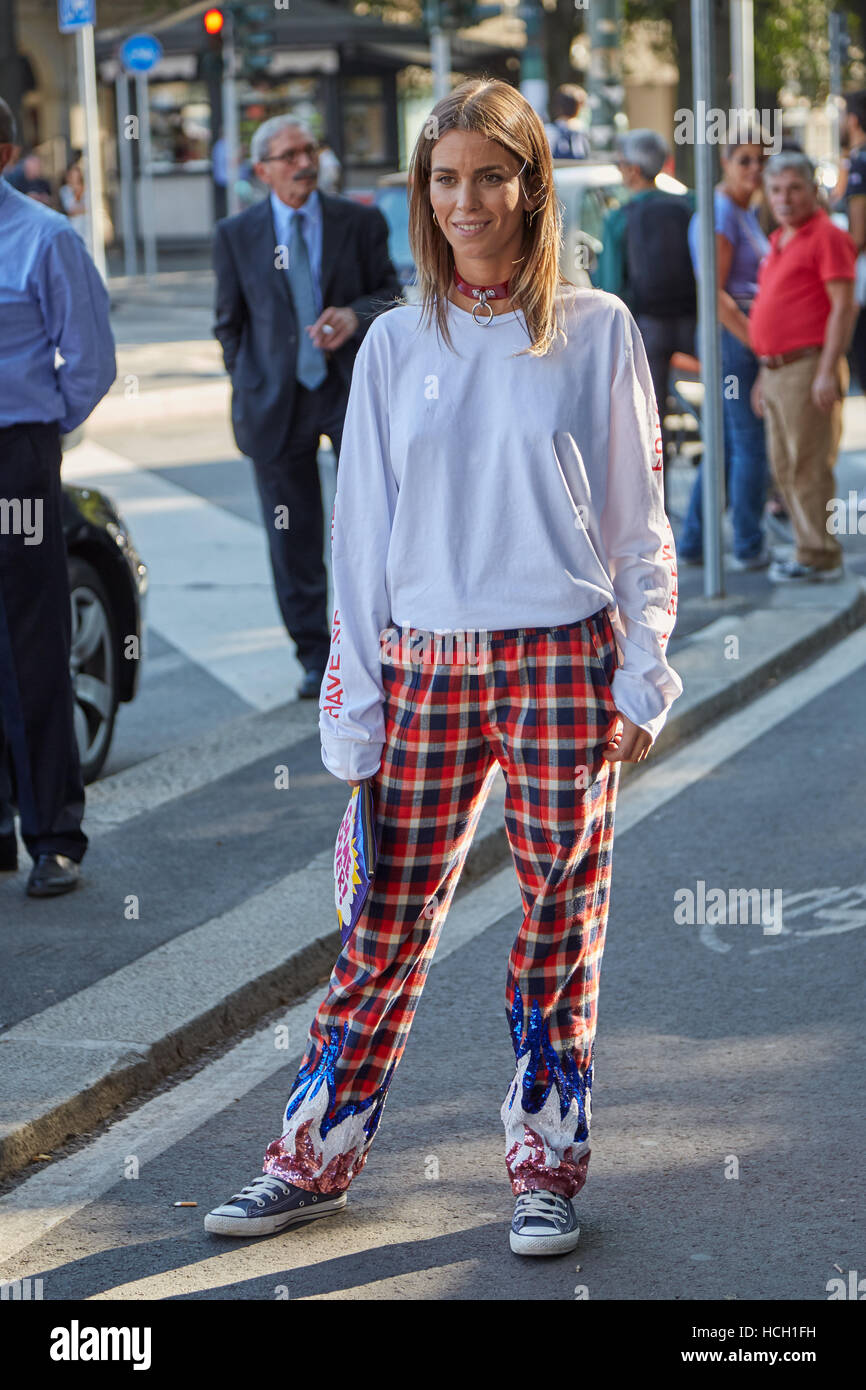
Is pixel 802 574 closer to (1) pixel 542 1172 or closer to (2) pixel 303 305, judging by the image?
(2) pixel 303 305

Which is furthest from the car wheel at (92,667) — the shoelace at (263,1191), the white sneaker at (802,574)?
the white sneaker at (802,574)

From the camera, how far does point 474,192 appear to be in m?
3.24

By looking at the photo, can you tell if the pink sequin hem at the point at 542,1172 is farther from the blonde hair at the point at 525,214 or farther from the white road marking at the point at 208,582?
→ the white road marking at the point at 208,582

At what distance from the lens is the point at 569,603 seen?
3.34 m

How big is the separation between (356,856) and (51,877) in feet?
7.34

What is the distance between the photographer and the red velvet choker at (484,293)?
331 cm

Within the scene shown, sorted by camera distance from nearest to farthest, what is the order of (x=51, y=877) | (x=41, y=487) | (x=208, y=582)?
1. (x=41, y=487)
2. (x=51, y=877)
3. (x=208, y=582)

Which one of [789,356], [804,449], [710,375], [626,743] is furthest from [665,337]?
[626,743]

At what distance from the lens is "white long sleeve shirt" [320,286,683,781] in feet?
10.8

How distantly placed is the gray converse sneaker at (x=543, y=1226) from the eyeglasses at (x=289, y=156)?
4.83 m

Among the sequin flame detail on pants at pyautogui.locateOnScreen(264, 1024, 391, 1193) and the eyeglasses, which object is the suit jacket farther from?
the sequin flame detail on pants at pyautogui.locateOnScreen(264, 1024, 391, 1193)

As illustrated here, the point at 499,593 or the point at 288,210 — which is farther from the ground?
the point at 288,210

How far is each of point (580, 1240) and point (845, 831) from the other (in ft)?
9.35
